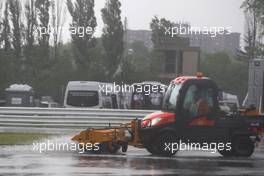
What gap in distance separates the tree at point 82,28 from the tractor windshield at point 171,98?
3422cm

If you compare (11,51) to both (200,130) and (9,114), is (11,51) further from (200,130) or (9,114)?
(200,130)

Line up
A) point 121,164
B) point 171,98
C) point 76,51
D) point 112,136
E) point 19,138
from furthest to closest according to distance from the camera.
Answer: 1. point 76,51
2. point 19,138
3. point 171,98
4. point 112,136
5. point 121,164

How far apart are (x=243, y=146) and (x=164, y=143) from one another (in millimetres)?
2233

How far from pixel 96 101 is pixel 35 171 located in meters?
16.2

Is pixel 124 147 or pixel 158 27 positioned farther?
pixel 158 27

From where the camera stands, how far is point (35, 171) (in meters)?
12.6

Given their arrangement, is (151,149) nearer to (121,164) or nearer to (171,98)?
(171,98)

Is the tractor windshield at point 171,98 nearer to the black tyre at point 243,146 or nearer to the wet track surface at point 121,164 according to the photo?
the wet track surface at point 121,164

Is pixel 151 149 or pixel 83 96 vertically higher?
pixel 83 96

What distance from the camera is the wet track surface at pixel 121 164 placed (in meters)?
12.7

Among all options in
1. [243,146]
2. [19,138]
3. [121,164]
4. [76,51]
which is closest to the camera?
[121,164]

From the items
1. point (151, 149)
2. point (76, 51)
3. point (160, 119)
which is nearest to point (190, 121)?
point (160, 119)

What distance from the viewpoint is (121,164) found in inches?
553

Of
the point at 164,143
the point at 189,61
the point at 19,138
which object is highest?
the point at 189,61
